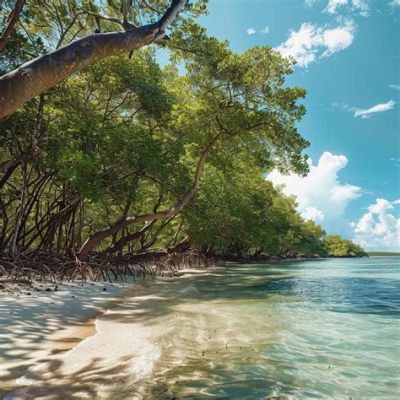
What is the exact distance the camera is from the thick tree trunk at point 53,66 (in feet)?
9.17

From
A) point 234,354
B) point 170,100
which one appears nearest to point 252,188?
point 170,100

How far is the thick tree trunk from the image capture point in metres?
2.79

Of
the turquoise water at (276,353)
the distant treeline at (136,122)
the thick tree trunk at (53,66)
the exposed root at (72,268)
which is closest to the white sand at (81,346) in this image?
the turquoise water at (276,353)

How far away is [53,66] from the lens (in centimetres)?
315

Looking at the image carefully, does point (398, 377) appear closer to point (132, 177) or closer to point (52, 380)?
point (52, 380)

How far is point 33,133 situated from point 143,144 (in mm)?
3784

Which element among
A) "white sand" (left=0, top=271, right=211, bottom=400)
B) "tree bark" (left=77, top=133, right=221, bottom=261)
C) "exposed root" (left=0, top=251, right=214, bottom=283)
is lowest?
"white sand" (left=0, top=271, right=211, bottom=400)

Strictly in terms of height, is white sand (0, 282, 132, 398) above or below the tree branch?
below

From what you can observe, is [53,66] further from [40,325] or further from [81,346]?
[40,325]

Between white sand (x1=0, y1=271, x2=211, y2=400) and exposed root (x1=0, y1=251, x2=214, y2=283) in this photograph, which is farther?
exposed root (x1=0, y1=251, x2=214, y2=283)

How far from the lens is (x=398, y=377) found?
4.23 m

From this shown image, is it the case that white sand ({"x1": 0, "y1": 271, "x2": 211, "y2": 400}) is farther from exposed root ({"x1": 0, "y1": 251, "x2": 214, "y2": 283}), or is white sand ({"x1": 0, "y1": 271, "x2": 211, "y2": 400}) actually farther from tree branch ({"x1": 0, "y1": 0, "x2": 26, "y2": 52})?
tree branch ({"x1": 0, "y1": 0, "x2": 26, "y2": 52})

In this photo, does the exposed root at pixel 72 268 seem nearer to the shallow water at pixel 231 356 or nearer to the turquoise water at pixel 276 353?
the shallow water at pixel 231 356

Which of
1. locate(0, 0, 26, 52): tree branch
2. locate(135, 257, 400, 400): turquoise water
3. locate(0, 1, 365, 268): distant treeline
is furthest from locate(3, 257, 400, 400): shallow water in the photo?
locate(0, 1, 365, 268): distant treeline
